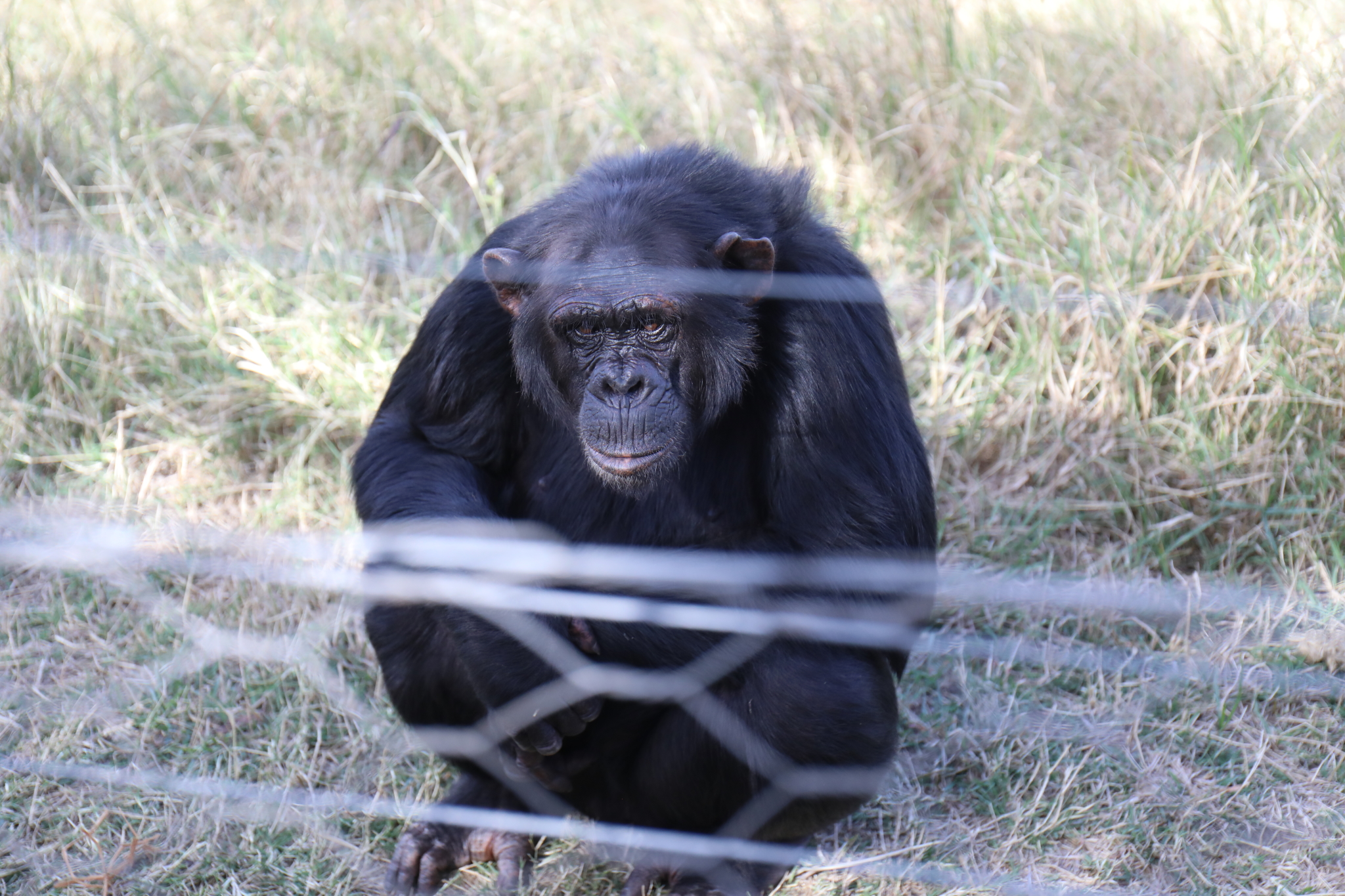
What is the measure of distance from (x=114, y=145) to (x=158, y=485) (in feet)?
5.25

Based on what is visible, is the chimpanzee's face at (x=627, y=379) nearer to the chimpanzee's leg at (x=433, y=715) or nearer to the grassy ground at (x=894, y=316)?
the chimpanzee's leg at (x=433, y=715)

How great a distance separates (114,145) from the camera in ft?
16.6

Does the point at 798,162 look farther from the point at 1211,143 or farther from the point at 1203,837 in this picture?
the point at 1203,837

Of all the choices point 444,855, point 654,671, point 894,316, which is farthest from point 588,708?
point 894,316

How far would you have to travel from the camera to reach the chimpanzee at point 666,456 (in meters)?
2.70

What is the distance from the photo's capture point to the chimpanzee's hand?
8.81ft

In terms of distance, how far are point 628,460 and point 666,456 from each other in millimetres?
87

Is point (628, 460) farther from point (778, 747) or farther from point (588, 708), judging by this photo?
point (778, 747)

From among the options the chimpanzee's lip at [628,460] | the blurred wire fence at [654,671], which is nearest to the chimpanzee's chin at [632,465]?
the chimpanzee's lip at [628,460]

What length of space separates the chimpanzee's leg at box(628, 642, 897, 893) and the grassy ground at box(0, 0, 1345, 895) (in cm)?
33

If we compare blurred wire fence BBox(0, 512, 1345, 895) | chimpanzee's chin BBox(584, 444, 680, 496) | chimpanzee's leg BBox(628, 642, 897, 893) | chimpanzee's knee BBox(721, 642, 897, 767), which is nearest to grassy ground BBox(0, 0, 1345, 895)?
blurred wire fence BBox(0, 512, 1345, 895)

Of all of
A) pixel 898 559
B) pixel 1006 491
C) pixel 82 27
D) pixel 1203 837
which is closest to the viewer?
pixel 898 559

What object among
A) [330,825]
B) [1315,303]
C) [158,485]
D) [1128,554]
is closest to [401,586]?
[330,825]

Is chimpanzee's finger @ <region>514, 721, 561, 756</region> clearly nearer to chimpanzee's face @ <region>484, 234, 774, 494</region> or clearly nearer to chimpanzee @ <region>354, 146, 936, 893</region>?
chimpanzee @ <region>354, 146, 936, 893</region>
